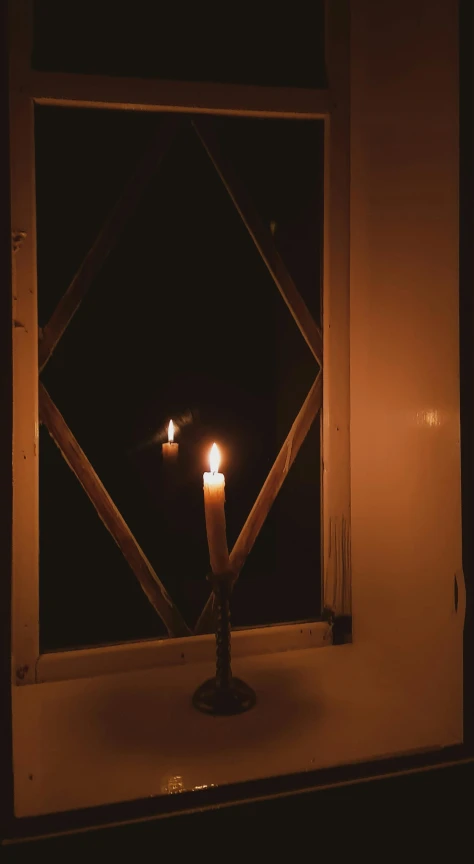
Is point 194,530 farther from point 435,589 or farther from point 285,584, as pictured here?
point 435,589

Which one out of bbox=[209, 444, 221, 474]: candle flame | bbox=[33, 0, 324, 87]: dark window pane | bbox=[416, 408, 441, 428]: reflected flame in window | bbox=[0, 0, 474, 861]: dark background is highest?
bbox=[33, 0, 324, 87]: dark window pane

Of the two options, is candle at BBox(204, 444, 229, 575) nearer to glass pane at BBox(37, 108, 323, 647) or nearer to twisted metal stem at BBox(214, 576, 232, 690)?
twisted metal stem at BBox(214, 576, 232, 690)

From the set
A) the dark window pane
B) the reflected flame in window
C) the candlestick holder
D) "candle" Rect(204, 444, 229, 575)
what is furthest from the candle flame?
the dark window pane

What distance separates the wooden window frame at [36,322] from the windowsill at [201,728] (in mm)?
37

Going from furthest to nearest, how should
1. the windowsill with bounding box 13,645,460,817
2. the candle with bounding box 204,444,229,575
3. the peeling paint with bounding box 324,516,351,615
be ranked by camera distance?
the peeling paint with bounding box 324,516,351,615
the candle with bounding box 204,444,229,575
the windowsill with bounding box 13,645,460,817

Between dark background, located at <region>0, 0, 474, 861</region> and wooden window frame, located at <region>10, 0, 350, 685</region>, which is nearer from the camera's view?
dark background, located at <region>0, 0, 474, 861</region>

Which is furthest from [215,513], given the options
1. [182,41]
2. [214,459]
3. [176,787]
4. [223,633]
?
[182,41]

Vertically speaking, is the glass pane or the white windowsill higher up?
the glass pane

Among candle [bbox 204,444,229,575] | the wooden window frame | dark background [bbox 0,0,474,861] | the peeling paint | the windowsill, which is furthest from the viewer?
the peeling paint

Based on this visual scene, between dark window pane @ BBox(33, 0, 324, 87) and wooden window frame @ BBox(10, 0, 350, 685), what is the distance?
0.02 metres

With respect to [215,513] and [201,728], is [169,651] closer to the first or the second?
[201,728]

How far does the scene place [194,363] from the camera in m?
1.23

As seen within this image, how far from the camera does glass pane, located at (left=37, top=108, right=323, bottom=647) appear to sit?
3.75 feet

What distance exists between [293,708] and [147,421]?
19.5 inches
